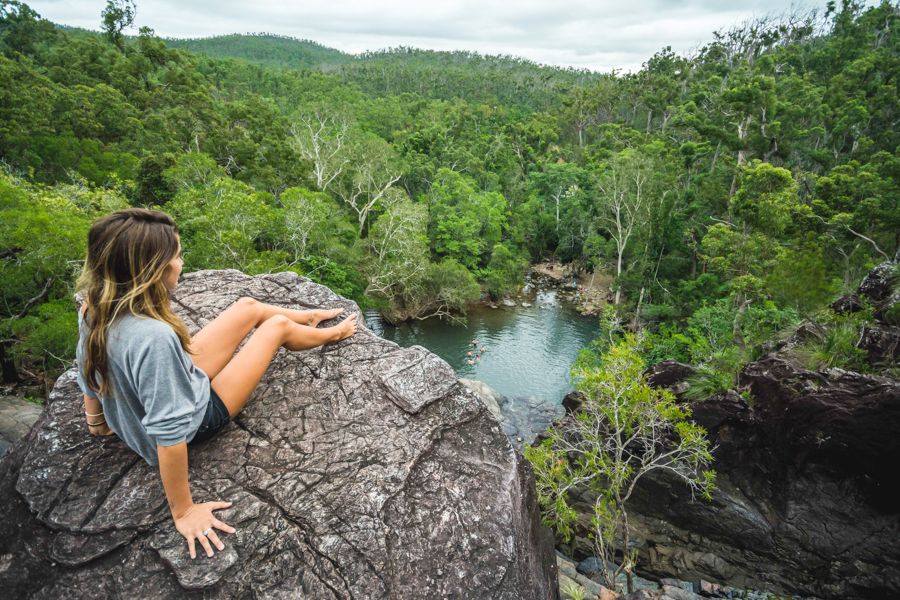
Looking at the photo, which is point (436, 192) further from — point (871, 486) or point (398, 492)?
point (398, 492)

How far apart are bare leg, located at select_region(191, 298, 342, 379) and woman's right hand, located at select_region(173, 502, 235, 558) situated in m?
0.77

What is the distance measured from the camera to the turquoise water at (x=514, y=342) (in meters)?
19.9

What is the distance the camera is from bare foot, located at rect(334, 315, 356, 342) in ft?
12.4

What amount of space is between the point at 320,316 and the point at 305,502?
5.00 ft

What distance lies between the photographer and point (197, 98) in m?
32.0

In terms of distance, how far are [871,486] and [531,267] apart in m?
26.6

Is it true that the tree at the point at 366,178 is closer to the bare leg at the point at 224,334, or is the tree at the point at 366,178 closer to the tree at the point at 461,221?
the tree at the point at 461,221

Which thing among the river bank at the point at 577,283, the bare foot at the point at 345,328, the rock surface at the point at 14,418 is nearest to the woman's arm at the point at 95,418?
the bare foot at the point at 345,328

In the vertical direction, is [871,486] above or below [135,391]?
below

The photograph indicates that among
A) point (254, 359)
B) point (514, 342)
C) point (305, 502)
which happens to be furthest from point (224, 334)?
point (514, 342)

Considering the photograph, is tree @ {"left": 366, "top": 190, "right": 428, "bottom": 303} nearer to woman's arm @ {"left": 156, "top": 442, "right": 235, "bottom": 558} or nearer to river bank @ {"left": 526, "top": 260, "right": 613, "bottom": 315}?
river bank @ {"left": 526, "top": 260, "right": 613, "bottom": 315}

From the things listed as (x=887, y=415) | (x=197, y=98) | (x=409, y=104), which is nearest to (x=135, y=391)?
(x=887, y=415)

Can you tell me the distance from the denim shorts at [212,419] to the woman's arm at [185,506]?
351 mm

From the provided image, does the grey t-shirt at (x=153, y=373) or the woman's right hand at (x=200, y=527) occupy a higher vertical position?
the grey t-shirt at (x=153, y=373)
